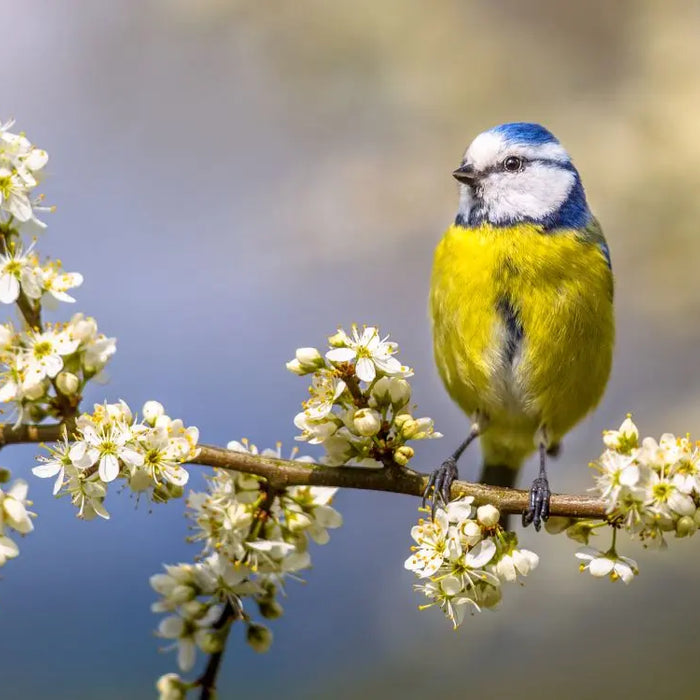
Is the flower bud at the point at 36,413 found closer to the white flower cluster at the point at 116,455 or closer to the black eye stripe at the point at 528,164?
the white flower cluster at the point at 116,455

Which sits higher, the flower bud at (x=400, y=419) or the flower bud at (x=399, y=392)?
the flower bud at (x=399, y=392)

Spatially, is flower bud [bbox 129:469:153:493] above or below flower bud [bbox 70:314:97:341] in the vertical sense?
below

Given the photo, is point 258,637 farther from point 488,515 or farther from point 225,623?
point 488,515

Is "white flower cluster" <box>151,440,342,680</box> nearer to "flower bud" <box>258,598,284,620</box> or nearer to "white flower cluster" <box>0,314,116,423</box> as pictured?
"flower bud" <box>258,598,284,620</box>

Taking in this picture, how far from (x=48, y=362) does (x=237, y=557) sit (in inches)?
18.2

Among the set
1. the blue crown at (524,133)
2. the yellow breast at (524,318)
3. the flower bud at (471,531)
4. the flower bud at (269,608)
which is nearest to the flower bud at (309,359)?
the flower bud at (471,531)

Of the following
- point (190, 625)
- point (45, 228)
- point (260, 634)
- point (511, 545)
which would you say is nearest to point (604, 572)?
point (511, 545)

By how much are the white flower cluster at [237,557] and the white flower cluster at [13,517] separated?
33 centimetres

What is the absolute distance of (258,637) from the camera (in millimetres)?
1684

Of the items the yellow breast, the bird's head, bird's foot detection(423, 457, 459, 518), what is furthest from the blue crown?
bird's foot detection(423, 457, 459, 518)

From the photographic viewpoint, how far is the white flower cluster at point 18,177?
1.48 meters

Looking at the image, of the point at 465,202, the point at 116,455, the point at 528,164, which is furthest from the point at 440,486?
the point at 528,164

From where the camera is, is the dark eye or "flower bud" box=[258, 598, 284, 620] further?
the dark eye

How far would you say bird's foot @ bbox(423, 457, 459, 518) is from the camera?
5.03 ft
